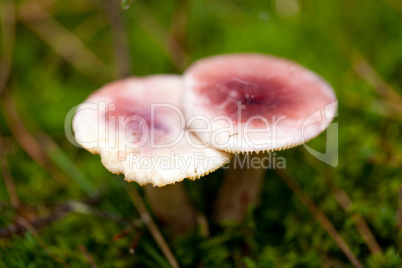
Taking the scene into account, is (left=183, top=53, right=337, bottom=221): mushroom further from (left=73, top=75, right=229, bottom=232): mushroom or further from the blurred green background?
the blurred green background

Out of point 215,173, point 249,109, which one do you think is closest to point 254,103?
point 249,109

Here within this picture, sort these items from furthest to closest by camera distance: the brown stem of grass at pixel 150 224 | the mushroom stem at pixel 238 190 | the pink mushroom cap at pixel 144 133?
1. the mushroom stem at pixel 238 190
2. the brown stem of grass at pixel 150 224
3. the pink mushroom cap at pixel 144 133

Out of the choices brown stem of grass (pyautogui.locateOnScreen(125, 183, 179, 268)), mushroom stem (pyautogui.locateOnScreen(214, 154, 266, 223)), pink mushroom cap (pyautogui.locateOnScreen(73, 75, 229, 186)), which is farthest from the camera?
mushroom stem (pyautogui.locateOnScreen(214, 154, 266, 223))

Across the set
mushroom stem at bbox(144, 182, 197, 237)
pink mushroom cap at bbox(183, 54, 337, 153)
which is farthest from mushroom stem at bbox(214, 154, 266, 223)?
pink mushroom cap at bbox(183, 54, 337, 153)

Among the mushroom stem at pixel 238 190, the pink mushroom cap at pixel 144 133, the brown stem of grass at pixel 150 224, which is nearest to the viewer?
the pink mushroom cap at pixel 144 133

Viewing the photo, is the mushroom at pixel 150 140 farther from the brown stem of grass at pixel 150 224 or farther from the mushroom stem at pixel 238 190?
the mushroom stem at pixel 238 190

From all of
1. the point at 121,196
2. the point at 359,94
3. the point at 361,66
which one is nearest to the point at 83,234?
the point at 121,196

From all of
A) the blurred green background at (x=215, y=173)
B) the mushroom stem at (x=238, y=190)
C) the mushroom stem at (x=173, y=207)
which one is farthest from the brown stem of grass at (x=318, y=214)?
the mushroom stem at (x=173, y=207)
